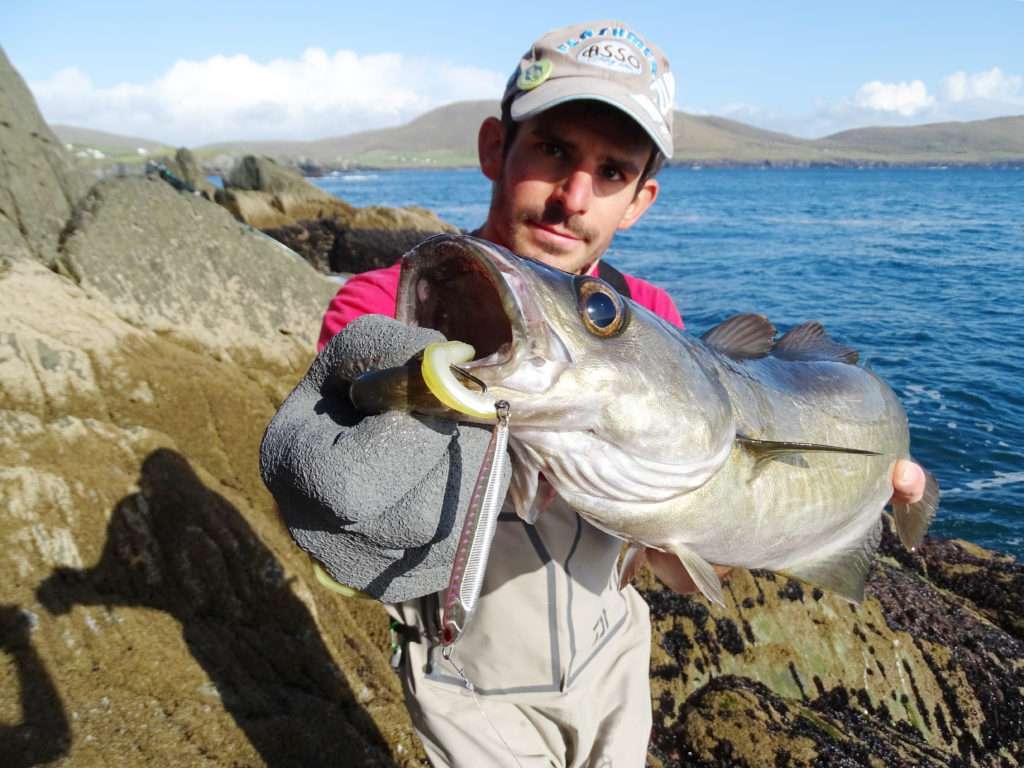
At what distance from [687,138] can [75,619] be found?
193640 mm

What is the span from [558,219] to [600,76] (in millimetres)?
511

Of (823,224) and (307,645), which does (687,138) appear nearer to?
(823,224)

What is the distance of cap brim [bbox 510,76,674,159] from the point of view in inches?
87.1

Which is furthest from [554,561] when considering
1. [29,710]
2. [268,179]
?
[268,179]

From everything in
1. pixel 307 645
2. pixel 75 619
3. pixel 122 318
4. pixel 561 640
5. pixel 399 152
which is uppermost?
pixel 399 152

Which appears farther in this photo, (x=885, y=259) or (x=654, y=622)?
(x=885, y=259)

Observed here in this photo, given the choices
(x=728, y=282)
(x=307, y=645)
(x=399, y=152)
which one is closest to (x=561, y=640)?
(x=307, y=645)

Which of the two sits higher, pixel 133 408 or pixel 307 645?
pixel 133 408

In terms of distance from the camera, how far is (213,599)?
3.19 m

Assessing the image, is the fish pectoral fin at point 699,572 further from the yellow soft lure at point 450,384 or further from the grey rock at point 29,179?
the grey rock at point 29,179

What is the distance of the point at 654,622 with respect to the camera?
4383mm

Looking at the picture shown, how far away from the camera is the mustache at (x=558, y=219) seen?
2.32 metres

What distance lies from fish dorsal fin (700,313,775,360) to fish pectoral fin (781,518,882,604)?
36.0 inches

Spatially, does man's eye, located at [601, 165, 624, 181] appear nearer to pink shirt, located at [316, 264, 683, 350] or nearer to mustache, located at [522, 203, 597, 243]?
mustache, located at [522, 203, 597, 243]
